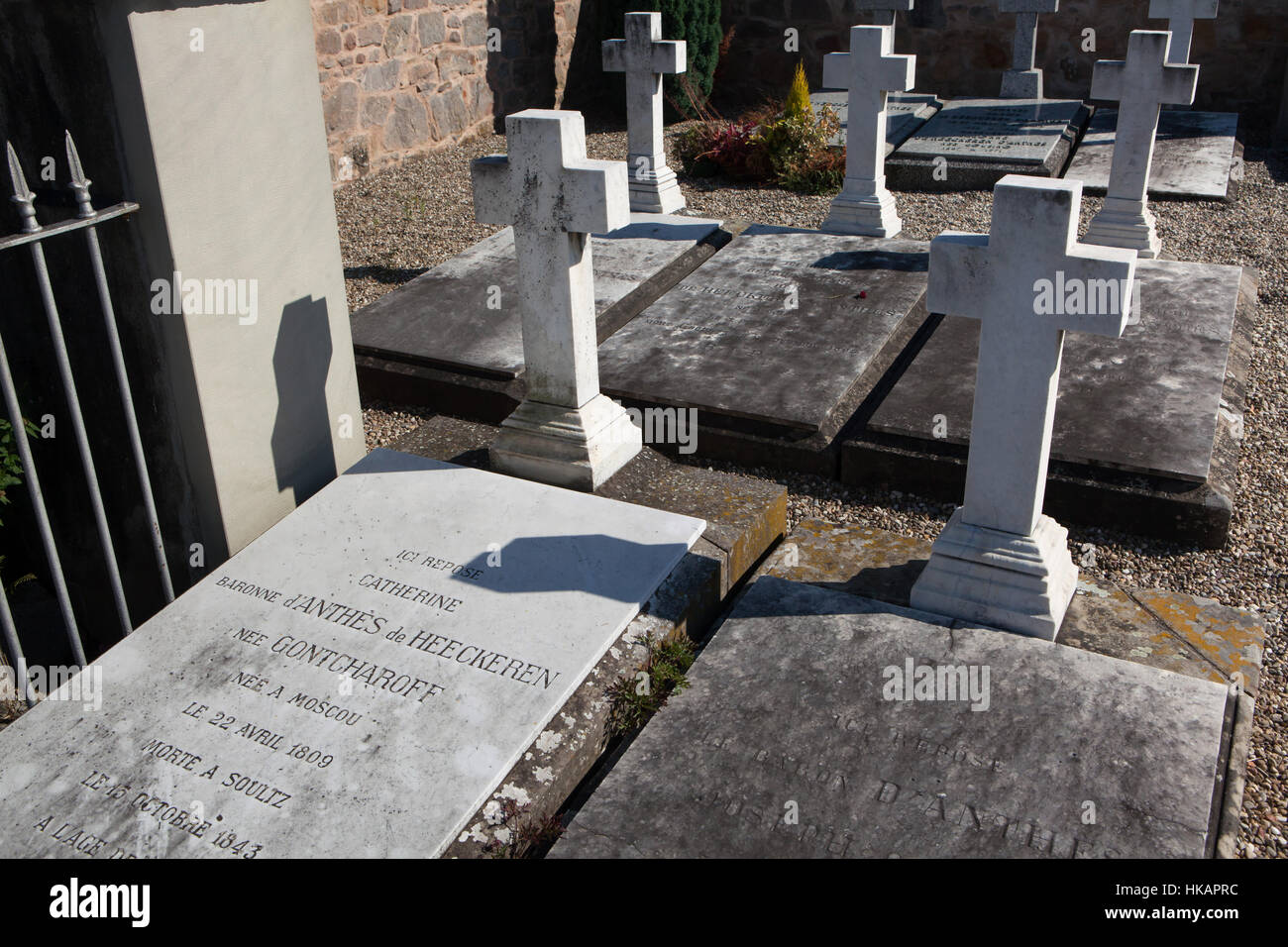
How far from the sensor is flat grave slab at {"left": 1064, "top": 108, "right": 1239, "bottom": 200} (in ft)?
27.9

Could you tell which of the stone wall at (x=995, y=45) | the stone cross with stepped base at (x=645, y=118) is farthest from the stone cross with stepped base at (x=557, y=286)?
the stone wall at (x=995, y=45)

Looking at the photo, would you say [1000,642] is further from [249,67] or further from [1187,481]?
[249,67]

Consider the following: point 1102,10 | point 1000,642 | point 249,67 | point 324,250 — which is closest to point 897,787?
point 1000,642

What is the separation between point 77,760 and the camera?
113 inches

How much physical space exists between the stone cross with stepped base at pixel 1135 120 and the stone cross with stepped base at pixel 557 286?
14.2ft

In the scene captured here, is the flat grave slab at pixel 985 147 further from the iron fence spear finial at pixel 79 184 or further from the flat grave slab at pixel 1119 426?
the iron fence spear finial at pixel 79 184

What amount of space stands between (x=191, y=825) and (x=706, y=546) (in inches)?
68.4

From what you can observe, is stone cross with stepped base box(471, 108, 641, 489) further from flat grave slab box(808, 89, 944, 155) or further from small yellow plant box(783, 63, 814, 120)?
flat grave slab box(808, 89, 944, 155)

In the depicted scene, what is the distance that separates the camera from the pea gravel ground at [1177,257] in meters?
3.73

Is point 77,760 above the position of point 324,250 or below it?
below

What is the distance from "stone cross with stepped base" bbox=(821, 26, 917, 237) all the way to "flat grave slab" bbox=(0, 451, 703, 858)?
4.32 m

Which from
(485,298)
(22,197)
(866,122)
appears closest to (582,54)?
(866,122)

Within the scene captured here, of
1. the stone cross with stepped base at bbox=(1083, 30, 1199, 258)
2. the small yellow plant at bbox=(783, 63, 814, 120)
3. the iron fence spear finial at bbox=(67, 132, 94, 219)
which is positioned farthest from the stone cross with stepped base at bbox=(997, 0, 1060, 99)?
the iron fence spear finial at bbox=(67, 132, 94, 219)
